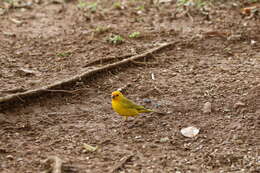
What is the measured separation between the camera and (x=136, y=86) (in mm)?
6215

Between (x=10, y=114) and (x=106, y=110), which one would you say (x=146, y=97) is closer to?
(x=106, y=110)

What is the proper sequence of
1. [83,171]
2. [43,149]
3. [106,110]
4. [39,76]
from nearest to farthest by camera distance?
1. [83,171]
2. [43,149]
3. [106,110]
4. [39,76]

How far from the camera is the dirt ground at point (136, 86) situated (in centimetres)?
459

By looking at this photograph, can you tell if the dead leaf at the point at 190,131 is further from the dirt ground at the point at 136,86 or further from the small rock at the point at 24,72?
the small rock at the point at 24,72

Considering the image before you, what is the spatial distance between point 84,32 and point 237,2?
3605 mm

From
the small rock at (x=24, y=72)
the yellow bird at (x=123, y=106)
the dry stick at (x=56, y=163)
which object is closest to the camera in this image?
the dry stick at (x=56, y=163)

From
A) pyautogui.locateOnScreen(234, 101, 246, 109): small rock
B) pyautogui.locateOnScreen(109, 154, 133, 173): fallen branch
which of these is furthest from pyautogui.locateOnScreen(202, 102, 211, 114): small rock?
pyautogui.locateOnScreen(109, 154, 133, 173): fallen branch

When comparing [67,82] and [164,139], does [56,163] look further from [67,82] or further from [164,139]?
[67,82]

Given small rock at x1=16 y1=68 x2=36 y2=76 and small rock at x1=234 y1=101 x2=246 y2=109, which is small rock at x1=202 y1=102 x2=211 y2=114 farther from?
small rock at x1=16 y1=68 x2=36 y2=76

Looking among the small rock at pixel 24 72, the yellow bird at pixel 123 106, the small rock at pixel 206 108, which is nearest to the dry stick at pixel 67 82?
the small rock at pixel 24 72

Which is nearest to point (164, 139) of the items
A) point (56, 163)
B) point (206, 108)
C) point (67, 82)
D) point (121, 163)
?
point (121, 163)

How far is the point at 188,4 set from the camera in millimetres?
9164

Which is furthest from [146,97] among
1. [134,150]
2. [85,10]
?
[85,10]

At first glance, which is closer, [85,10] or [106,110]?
[106,110]
